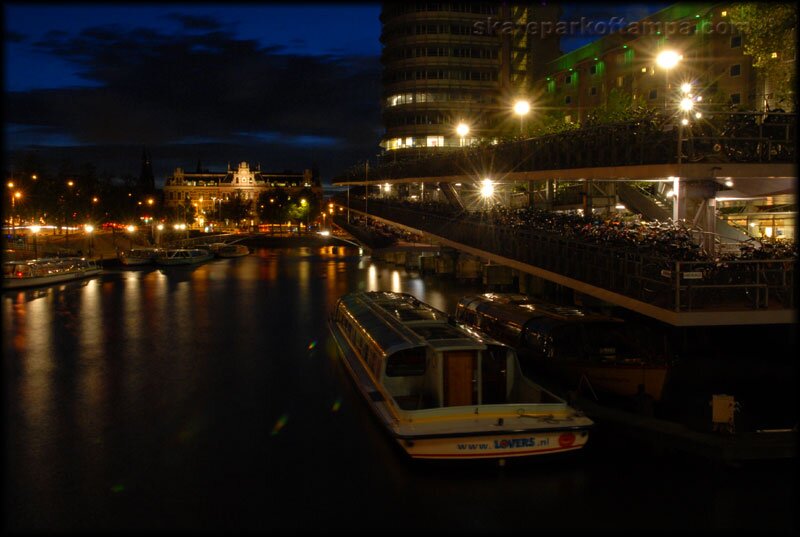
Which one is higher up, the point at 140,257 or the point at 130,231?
the point at 130,231

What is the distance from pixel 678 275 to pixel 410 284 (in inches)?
1208

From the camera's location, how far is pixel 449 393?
45.8 ft

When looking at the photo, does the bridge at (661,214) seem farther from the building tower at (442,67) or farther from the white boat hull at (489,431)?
the building tower at (442,67)

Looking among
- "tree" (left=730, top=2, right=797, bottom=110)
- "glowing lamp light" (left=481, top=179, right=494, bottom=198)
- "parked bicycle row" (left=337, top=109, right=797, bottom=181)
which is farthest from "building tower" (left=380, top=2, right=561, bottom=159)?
"tree" (left=730, top=2, right=797, bottom=110)

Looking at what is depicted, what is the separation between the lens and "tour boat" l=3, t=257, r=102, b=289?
40406 mm

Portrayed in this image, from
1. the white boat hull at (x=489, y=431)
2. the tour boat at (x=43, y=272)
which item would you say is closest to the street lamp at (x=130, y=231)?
the tour boat at (x=43, y=272)

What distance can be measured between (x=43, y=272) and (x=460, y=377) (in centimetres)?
3604

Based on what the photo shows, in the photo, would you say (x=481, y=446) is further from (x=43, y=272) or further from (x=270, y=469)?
(x=43, y=272)

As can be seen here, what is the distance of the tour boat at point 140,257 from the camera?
187 ft

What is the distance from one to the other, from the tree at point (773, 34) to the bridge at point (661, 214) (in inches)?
104

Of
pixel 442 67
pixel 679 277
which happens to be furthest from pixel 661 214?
pixel 442 67

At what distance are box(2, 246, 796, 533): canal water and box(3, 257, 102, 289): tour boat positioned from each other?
1910 centimetres

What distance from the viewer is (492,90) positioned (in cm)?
9238

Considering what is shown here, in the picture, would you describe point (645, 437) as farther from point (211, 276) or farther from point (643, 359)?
point (211, 276)
